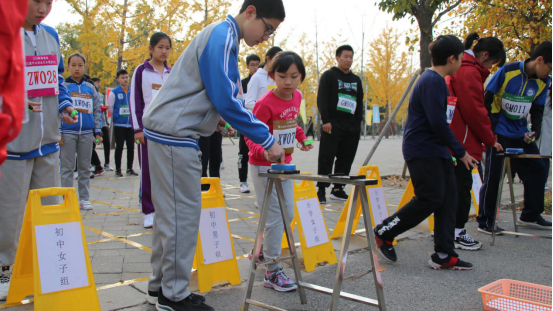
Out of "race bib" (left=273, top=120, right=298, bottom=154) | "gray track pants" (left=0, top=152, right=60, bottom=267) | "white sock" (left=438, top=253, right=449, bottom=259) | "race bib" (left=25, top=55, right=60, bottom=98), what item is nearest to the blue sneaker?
"race bib" (left=273, top=120, right=298, bottom=154)

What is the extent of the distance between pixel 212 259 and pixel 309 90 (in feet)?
111

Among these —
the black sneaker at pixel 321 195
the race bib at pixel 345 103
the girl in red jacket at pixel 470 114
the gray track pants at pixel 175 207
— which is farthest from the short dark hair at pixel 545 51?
the gray track pants at pixel 175 207

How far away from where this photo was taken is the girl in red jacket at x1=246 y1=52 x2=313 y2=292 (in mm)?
3285

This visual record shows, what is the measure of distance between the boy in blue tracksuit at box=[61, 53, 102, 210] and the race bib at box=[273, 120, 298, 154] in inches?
131

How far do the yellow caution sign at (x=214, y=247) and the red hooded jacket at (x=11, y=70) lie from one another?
2.27 meters

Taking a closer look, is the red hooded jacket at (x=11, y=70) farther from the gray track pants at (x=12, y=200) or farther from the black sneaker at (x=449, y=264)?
the black sneaker at (x=449, y=264)

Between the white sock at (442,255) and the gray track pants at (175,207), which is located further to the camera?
the white sock at (442,255)

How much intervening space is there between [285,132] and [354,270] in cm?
127

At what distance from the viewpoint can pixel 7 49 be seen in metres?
1.02

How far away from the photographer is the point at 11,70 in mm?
1038

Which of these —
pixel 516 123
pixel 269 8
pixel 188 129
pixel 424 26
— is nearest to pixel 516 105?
pixel 516 123

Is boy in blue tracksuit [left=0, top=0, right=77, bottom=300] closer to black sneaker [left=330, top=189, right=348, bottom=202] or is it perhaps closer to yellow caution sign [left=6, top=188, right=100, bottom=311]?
yellow caution sign [left=6, top=188, right=100, bottom=311]

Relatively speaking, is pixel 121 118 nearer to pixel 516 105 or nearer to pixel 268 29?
pixel 516 105

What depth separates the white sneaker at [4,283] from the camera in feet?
9.58
